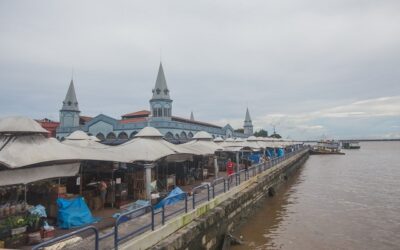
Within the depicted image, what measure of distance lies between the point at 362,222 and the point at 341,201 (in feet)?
17.3

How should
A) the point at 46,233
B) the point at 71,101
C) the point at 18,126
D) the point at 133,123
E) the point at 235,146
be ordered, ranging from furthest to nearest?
the point at 71,101
the point at 133,123
the point at 235,146
the point at 18,126
the point at 46,233

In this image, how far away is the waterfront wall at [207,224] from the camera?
7.57 metres

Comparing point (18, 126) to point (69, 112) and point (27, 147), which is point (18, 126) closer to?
point (27, 147)

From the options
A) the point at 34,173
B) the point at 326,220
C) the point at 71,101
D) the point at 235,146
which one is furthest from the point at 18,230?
the point at 71,101

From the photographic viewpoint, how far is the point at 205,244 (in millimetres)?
10039

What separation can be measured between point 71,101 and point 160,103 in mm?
15750

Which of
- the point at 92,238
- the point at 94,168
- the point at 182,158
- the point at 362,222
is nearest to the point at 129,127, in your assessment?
the point at 182,158

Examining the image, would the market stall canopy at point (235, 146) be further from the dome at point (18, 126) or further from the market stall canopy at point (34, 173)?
the dome at point (18, 126)

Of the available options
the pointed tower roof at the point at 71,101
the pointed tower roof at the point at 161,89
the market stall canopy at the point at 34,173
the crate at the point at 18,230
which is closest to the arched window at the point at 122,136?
the pointed tower roof at the point at 161,89

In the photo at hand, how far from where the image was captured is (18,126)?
28.3 ft

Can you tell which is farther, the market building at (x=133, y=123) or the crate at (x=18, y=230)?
the market building at (x=133, y=123)

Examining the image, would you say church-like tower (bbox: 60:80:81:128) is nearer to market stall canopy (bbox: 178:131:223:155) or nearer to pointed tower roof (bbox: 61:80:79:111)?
pointed tower roof (bbox: 61:80:79:111)

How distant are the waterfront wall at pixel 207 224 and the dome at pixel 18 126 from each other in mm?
4586

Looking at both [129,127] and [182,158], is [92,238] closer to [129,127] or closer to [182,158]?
[182,158]
